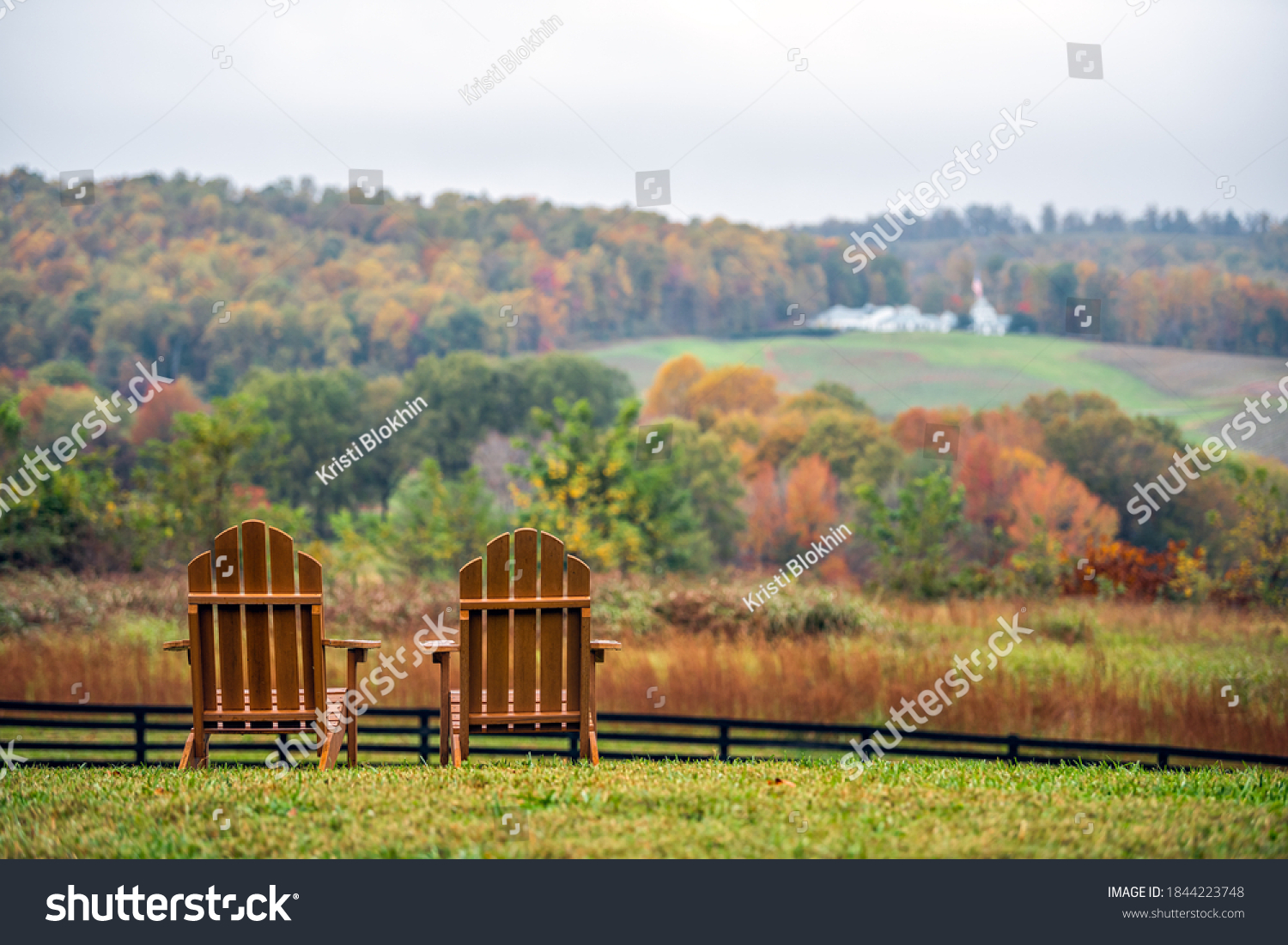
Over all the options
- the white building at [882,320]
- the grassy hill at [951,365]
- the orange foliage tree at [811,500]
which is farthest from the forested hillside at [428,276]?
the orange foliage tree at [811,500]

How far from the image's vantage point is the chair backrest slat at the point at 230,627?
450 centimetres

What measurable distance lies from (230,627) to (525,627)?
137 centimetres

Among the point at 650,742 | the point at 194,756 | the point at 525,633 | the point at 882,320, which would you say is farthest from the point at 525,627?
the point at 882,320

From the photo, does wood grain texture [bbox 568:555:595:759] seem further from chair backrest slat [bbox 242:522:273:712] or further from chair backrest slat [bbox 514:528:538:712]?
chair backrest slat [bbox 242:522:273:712]

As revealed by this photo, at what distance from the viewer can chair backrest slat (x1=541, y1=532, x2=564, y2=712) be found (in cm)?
453

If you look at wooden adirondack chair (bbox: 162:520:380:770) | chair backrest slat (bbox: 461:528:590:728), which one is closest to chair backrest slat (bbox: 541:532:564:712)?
chair backrest slat (bbox: 461:528:590:728)

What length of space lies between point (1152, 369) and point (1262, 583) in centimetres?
1021

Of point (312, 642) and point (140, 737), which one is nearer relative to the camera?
point (312, 642)

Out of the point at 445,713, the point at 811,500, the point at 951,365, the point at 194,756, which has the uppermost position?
the point at 951,365

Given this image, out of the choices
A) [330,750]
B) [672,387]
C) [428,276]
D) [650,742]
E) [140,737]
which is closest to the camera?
[330,750]

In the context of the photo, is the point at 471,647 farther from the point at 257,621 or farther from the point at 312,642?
the point at 257,621

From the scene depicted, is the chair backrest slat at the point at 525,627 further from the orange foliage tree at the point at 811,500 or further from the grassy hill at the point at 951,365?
the grassy hill at the point at 951,365

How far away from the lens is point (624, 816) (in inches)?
132
